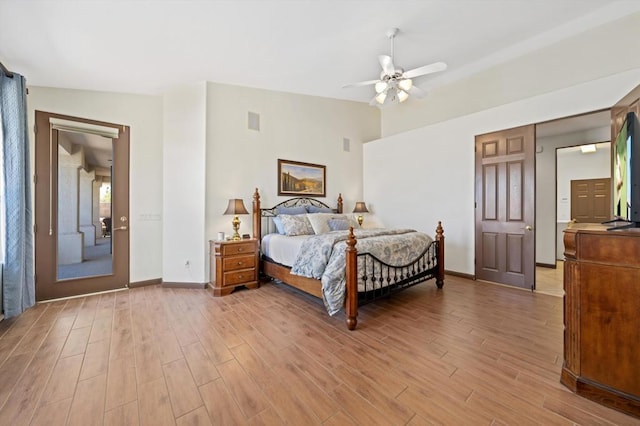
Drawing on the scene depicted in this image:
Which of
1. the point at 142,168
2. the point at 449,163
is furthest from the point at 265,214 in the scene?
the point at 449,163

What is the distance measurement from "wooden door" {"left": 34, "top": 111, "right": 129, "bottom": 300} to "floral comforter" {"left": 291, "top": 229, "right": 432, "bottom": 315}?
2.91m

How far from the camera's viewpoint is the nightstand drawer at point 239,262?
3.86 m

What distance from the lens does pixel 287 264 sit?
3738 millimetres

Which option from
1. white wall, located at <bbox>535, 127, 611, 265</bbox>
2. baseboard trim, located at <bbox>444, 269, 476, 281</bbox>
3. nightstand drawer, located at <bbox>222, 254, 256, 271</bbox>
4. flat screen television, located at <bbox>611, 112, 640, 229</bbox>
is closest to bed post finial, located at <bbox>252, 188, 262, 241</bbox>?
nightstand drawer, located at <bbox>222, 254, 256, 271</bbox>

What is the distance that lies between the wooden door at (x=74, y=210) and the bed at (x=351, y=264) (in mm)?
2082

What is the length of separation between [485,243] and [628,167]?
2925 millimetres

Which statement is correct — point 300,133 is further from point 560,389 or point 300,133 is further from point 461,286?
point 560,389

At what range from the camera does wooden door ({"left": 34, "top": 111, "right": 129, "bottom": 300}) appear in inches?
138

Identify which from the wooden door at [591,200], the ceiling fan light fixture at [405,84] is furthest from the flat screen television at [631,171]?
the wooden door at [591,200]

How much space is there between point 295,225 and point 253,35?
2701 millimetres

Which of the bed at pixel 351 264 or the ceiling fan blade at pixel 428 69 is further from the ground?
the ceiling fan blade at pixel 428 69

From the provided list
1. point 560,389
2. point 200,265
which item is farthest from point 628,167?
point 200,265

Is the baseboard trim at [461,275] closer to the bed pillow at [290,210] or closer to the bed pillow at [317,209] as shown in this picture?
the bed pillow at [317,209]

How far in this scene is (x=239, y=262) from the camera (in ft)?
13.1
